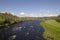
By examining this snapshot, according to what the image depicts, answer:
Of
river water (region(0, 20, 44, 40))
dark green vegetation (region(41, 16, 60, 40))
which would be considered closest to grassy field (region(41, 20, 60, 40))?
dark green vegetation (region(41, 16, 60, 40))

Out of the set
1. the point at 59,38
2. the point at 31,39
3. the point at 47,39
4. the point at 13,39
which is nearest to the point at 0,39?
the point at 13,39

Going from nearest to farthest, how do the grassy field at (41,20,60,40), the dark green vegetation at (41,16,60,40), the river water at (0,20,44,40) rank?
1. the grassy field at (41,20,60,40)
2. the dark green vegetation at (41,16,60,40)
3. the river water at (0,20,44,40)

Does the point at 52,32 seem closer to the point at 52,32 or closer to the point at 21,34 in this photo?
the point at 52,32

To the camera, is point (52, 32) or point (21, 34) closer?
point (52, 32)

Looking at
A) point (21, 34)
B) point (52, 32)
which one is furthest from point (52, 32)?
point (21, 34)

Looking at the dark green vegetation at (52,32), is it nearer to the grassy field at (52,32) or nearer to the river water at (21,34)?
the grassy field at (52,32)

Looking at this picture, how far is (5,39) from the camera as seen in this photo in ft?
144

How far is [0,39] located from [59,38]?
21591 mm

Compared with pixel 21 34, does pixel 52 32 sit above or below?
above

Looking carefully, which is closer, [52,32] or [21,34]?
[52,32]

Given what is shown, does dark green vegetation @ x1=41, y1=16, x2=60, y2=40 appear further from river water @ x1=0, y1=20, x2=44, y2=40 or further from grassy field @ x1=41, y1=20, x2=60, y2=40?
river water @ x1=0, y1=20, x2=44, y2=40

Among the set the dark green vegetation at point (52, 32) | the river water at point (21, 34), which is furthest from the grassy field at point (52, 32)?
the river water at point (21, 34)

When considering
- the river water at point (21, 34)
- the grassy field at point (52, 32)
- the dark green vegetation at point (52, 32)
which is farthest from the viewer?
the river water at point (21, 34)

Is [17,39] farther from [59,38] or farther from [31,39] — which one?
[59,38]
